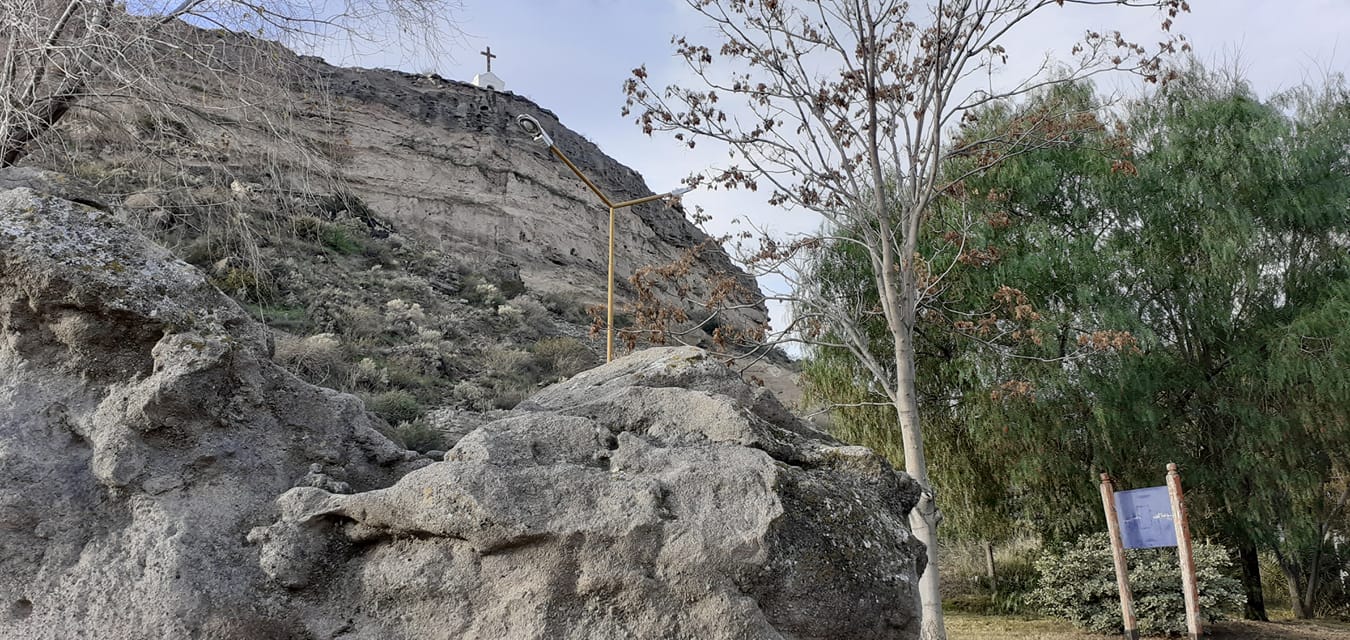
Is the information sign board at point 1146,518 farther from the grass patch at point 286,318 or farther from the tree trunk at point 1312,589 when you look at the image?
the grass patch at point 286,318

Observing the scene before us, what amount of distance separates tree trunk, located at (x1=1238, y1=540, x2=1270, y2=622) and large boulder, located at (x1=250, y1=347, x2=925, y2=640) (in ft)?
39.2

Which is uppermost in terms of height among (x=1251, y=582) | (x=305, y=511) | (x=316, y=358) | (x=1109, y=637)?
(x=316, y=358)

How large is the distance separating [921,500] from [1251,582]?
24.9 ft

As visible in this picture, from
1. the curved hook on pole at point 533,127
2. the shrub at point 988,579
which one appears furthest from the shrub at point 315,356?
the shrub at point 988,579

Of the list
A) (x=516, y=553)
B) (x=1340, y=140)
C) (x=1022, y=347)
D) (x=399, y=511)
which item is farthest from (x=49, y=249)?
(x=1340, y=140)

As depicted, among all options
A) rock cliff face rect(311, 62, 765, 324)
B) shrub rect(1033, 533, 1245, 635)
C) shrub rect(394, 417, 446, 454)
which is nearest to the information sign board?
shrub rect(1033, 533, 1245, 635)

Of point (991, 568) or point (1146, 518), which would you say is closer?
point (1146, 518)

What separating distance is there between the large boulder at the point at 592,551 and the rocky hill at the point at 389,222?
1.06 m

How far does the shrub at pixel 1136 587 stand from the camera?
10609mm

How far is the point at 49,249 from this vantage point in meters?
3.14

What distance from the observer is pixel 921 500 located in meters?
8.19

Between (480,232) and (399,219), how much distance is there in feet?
11.5

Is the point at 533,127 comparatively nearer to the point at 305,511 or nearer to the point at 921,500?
the point at 921,500

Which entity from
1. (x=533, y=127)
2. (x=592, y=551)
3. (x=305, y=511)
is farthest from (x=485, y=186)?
(x=592, y=551)
